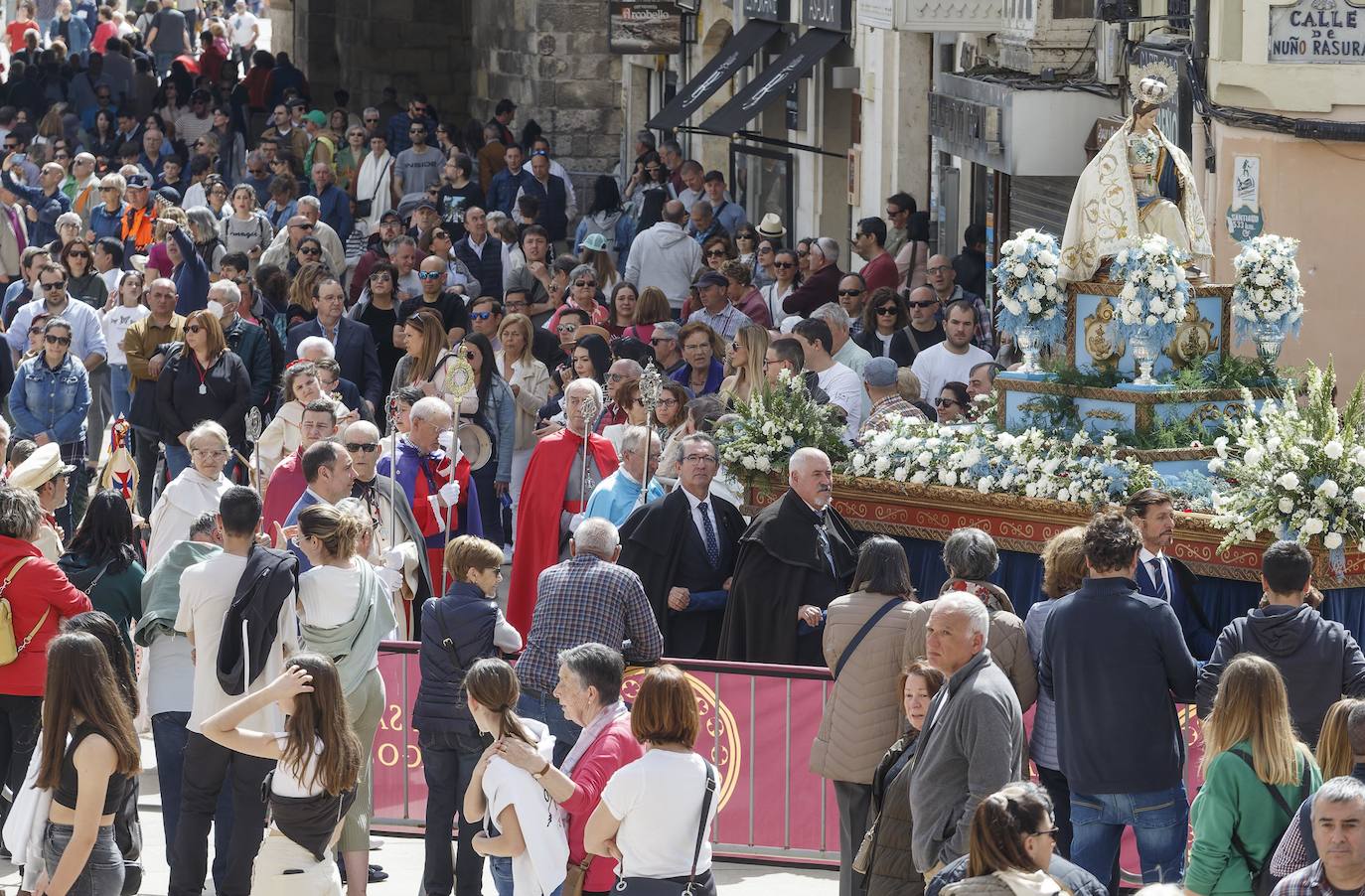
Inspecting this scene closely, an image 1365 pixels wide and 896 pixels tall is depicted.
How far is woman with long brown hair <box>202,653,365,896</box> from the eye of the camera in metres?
7.55

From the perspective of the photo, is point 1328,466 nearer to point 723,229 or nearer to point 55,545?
point 55,545

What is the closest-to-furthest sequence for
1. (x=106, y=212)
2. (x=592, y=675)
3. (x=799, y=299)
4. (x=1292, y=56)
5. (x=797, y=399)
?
(x=592, y=675)
(x=797, y=399)
(x=1292, y=56)
(x=799, y=299)
(x=106, y=212)

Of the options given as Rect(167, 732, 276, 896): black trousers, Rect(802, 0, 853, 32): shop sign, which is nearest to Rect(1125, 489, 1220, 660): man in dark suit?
Rect(167, 732, 276, 896): black trousers

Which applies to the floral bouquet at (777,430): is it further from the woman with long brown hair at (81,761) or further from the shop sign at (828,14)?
the shop sign at (828,14)

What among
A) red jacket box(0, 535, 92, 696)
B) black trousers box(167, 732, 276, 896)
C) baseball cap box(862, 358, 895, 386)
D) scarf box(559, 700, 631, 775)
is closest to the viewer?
scarf box(559, 700, 631, 775)

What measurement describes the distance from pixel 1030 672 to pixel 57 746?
3.31 meters

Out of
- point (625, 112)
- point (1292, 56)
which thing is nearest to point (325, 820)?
point (1292, 56)

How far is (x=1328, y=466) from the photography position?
9445 mm

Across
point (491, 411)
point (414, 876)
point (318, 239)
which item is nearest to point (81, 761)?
point (414, 876)

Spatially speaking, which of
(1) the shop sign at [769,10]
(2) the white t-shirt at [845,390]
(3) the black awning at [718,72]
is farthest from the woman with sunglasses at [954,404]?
(3) the black awning at [718,72]

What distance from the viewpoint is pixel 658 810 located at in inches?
269

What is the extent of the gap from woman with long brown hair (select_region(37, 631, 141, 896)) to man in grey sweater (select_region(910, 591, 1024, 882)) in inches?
103

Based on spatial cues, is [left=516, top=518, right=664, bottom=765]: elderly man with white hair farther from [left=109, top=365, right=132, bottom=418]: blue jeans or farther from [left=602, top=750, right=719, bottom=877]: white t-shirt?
[left=109, top=365, right=132, bottom=418]: blue jeans

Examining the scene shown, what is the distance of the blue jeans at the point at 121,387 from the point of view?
15.9 meters
